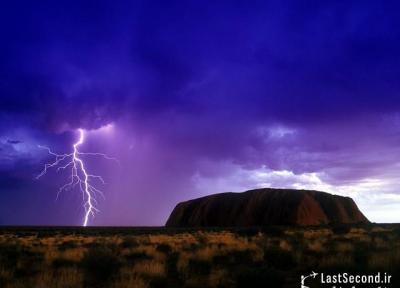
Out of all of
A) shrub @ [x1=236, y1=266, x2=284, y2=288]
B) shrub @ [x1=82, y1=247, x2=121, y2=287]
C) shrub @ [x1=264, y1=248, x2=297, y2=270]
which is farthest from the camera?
shrub @ [x1=264, y1=248, x2=297, y2=270]

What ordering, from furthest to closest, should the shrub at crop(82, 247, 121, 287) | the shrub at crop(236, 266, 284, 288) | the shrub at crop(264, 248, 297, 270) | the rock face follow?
1. the rock face
2. the shrub at crop(264, 248, 297, 270)
3. the shrub at crop(82, 247, 121, 287)
4. the shrub at crop(236, 266, 284, 288)

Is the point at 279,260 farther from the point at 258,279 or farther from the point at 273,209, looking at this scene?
the point at 273,209

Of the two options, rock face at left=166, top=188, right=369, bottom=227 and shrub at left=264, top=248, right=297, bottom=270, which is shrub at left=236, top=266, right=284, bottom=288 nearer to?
shrub at left=264, top=248, right=297, bottom=270

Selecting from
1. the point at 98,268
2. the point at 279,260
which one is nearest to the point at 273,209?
the point at 279,260

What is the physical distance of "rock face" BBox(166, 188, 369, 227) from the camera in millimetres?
91312

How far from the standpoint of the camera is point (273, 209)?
95125mm

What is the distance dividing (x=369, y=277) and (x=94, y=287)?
716 centimetres

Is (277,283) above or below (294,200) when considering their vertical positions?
below

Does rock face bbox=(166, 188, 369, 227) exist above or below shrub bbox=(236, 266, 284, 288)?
above

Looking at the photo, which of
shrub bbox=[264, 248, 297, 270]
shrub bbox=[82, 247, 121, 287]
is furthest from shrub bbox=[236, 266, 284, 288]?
shrub bbox=[82, 247, 121, 287]

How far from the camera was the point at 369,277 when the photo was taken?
33.4 ft

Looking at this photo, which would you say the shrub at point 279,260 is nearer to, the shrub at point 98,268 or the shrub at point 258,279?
the shrub at point 258,279

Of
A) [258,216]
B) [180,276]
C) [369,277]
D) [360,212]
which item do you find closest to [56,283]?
[180,276]

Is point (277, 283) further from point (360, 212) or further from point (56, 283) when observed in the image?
point (360, 212)
